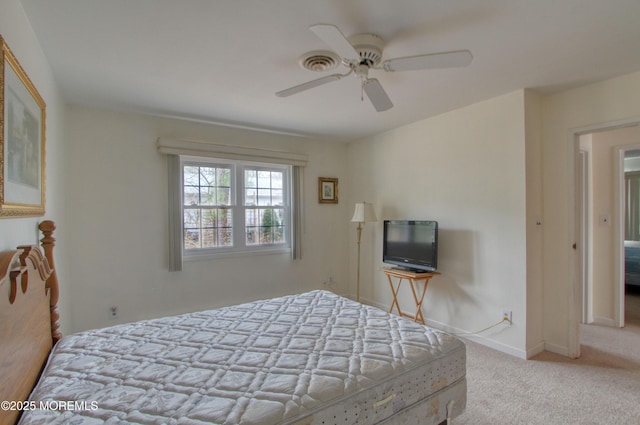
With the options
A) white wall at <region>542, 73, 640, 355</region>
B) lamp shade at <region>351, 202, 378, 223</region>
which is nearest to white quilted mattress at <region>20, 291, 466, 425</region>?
white wall at <region>542, 73, 640, 355</region>

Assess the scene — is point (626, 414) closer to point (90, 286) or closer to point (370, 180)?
point (370, 180)

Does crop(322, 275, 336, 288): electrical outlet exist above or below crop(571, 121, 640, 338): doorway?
below

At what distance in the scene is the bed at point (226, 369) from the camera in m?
1.16

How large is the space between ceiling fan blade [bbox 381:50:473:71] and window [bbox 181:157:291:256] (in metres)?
2.57

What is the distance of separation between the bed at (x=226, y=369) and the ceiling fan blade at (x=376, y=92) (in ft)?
4.79

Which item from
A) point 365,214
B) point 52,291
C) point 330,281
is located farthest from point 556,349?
Answer: point 52,291

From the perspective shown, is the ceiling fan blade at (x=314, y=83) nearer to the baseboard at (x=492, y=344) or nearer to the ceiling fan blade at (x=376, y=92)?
the ceiling fan blade at (x=376, y=92)

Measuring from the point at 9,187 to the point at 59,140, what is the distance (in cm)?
155

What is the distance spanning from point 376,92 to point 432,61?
424 millimetres

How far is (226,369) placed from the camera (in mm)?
1458

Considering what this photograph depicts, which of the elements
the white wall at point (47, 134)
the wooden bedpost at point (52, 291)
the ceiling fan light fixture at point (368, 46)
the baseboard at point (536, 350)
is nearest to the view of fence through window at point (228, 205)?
the white wall at point (47, 134)

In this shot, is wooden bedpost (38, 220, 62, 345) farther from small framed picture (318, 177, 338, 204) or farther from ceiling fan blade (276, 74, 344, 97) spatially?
small framed picture (318, 177, 338, 204)

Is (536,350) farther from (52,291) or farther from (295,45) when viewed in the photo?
(52,291)

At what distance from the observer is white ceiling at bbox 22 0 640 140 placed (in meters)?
1.63
